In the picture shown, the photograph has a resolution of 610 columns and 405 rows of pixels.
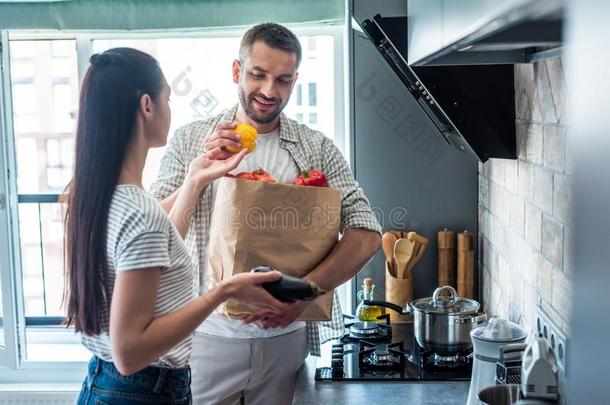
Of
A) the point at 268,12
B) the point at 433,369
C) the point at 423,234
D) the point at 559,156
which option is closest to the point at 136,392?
the point at 433,369

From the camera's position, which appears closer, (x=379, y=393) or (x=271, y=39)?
(x=379, y=393)

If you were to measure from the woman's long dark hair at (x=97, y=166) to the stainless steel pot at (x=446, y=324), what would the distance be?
85 cm

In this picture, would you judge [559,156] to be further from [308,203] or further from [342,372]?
[342,372]

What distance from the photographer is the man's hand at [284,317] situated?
1.60 m

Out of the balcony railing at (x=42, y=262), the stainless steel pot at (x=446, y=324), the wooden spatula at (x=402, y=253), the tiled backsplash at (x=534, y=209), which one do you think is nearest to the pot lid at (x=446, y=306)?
the stainless steel pot at (x=446, y=324)

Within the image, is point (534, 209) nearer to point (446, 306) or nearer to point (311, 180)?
point (446, 306)

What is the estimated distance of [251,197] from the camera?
152 cm

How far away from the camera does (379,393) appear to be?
1623mm

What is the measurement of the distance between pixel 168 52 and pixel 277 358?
156 centimetres

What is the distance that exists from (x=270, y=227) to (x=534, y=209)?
61 cm

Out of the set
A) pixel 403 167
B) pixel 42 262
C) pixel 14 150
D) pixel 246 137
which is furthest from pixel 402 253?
pixel 42 262

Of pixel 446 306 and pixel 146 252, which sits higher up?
pixel 146 252

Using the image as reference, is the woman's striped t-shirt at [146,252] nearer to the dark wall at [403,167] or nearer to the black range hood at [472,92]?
the black range hood at [472,92]

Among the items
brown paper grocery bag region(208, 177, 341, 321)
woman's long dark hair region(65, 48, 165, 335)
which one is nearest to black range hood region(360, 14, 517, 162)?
brown paper grocery bag region(208, 177, 341, 321)
